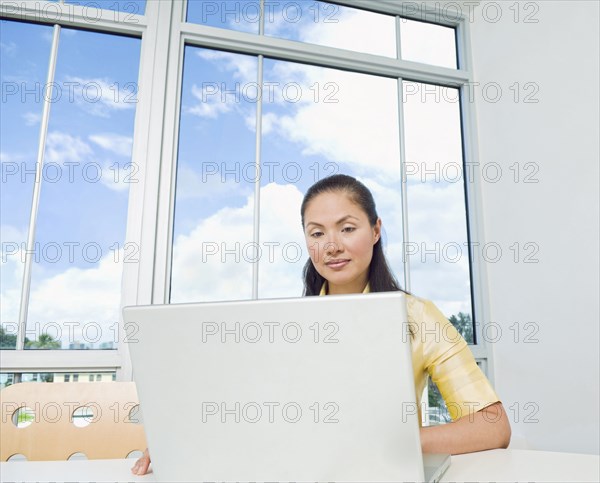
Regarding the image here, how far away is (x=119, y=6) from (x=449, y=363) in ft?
6.11

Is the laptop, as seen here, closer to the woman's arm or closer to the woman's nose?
the woman's arm

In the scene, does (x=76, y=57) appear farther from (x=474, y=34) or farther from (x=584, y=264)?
(x=584, y=264)

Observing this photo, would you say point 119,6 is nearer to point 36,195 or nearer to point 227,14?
point 227,14

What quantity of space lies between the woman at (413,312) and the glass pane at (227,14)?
121 centimetres

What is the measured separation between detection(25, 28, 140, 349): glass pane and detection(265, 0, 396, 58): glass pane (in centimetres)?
68

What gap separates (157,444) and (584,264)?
1649mm

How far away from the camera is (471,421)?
0.87 metres

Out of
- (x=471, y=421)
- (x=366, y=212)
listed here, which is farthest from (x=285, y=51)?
(x=471, y=421)

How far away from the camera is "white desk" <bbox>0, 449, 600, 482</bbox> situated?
67 centimetres

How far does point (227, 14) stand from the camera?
2197mm

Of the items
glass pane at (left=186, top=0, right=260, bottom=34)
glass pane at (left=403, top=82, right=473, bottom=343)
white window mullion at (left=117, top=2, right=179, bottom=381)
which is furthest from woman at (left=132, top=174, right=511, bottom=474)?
glass pane at (left=186, top=0, right=260, bottom=34)

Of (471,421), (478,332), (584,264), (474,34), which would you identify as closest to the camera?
(471,421)

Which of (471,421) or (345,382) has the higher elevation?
(345,382)

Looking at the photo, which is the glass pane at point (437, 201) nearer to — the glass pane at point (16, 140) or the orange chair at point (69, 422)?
the orange chair at point (69, 422)
